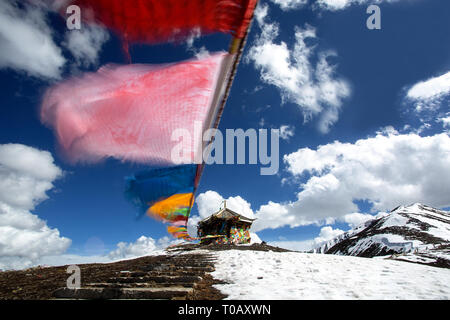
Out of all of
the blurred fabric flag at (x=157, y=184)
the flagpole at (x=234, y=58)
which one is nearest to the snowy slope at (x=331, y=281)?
the blurred fabric flag at (x=157, y=184)

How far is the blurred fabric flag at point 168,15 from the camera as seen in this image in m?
2.67

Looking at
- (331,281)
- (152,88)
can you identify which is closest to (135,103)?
(152,88)

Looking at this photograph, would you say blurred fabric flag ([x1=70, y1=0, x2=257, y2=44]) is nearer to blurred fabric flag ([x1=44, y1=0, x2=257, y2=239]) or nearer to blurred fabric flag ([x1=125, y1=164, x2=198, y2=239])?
blurred fabric flag ([x1=44, y1=0, x2=257, y2=239])

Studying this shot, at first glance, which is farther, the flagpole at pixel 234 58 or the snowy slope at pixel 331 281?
the snowy slope at pixel 331 281

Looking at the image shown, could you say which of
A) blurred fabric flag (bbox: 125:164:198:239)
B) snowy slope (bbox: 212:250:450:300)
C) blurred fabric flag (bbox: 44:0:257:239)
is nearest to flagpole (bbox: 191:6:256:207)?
blurred fabric flag (bbox: 44:0:257:239)

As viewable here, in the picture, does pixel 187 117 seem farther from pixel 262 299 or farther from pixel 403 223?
pixel 403 223

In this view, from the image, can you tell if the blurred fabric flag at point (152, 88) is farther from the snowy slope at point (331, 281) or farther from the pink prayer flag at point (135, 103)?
the snowy slope at point (331, 281)

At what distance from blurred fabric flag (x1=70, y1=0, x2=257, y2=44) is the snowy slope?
5.30 m

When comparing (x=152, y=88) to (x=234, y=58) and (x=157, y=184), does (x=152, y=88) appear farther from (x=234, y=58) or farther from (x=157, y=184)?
(x=157, y=184)

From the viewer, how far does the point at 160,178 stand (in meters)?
5.98

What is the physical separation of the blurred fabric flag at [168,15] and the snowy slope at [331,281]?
5.30 meters

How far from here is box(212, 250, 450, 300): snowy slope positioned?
5172 mm
